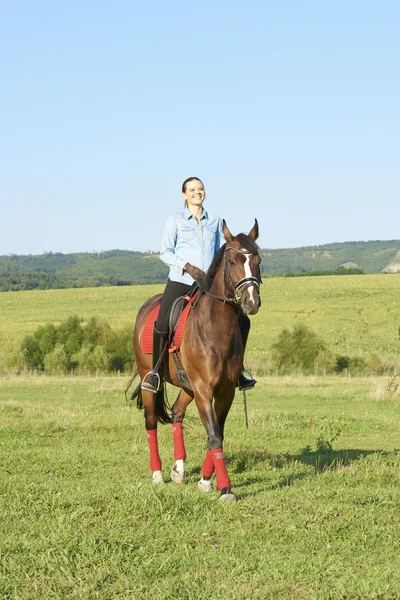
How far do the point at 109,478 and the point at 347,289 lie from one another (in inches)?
3172

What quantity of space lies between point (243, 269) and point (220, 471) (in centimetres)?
207

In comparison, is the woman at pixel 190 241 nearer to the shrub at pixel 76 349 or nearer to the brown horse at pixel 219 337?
the brown horse at pixel 219 337

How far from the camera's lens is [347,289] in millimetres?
87750

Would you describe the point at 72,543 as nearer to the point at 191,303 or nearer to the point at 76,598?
the point at 76,598

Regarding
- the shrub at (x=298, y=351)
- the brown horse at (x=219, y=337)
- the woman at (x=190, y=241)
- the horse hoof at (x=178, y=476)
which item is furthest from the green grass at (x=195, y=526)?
the shrub at (x=298, y=351)

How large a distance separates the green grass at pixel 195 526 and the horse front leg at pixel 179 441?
204mm

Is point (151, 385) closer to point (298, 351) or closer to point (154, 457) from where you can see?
point (154, 457)

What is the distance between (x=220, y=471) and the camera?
25.5 feet

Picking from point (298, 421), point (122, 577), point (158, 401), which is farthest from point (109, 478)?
point (298, 421)

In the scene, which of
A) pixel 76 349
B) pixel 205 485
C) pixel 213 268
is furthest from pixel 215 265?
pixel 76 349

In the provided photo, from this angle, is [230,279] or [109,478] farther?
[109,478]

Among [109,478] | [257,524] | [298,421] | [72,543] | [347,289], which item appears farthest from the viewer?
[347,289]

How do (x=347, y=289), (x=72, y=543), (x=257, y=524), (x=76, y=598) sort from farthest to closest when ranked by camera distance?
(x=347, y=289), (x=257, y=524), (x=72, y=543), (x=76, y=598)

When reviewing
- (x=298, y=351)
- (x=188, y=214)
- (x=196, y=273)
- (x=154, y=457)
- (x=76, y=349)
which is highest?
(x=188, y=214)
